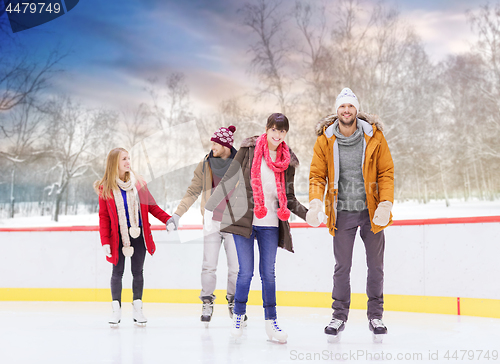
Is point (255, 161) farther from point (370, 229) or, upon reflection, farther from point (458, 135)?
point (458, 135)

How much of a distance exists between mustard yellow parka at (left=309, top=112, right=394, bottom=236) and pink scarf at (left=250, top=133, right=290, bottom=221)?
0.17 metres

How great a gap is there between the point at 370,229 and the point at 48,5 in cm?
1336

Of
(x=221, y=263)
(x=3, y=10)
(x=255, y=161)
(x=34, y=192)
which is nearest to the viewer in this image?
(x=255, y=161)

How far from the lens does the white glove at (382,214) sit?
8.19 ft

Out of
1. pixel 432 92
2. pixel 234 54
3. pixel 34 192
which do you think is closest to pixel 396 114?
pixel 432 92

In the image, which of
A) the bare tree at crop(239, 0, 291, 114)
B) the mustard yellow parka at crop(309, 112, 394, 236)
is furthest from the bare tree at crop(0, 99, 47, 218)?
the mustard yellow parka at crop(309, 112, 394, 236)

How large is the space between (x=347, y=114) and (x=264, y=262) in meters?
0.96

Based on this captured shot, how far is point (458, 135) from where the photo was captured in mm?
12227

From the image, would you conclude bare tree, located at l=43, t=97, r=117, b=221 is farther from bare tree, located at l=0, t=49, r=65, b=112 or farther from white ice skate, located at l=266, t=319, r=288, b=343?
white ice skate, located at l=266, t=319, r=288, b=343

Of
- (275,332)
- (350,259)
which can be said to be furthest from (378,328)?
(275,332)

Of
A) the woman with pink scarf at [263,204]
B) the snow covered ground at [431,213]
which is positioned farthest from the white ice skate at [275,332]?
the snow covered ground at [431,213]

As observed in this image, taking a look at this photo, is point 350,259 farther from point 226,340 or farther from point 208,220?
point 208,220

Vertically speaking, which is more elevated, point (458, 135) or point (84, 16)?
point (84, 16)

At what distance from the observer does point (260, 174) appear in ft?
8.71
